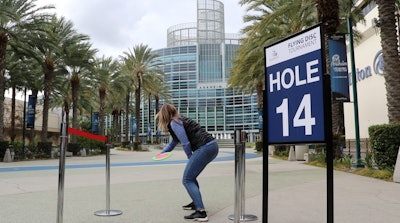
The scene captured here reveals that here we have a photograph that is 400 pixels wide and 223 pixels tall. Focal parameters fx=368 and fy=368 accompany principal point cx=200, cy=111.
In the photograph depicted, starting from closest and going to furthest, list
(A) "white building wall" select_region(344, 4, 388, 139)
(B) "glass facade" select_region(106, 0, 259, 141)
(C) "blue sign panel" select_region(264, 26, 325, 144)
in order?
(C) "blue sign panel" select_region(264, 26, 325, 144) < (A) "white building wall" select_region(344, 4, 388, 139) < (B) "glass facade" select_region(106, 0, 259, 141)

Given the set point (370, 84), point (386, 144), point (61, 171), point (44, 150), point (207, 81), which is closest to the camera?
point (61, 171)

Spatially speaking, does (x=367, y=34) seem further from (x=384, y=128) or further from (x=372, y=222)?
(x=372, y=222)

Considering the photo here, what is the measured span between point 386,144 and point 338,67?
3885 mm

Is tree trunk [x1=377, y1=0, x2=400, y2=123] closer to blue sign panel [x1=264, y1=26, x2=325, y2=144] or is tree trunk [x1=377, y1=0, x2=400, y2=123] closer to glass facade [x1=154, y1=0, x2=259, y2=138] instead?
blue sign panel [x1=264, y1=26, x2=325, y2=144]

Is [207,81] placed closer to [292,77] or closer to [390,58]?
[390,58]

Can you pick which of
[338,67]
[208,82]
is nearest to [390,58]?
[338,67]

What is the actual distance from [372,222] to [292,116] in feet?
7.90

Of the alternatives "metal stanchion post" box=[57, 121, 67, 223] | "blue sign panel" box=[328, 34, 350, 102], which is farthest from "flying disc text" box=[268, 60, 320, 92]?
"blue sign panel" box=[328, 34, 350, 102]

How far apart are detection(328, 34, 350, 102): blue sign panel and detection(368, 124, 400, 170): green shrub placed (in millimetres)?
2790

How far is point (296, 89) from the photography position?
3301 mm

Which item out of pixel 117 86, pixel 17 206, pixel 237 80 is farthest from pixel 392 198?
pixel 117 86

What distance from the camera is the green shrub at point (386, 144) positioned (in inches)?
405

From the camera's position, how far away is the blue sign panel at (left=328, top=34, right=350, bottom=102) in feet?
43.7

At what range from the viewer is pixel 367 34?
3284cm
